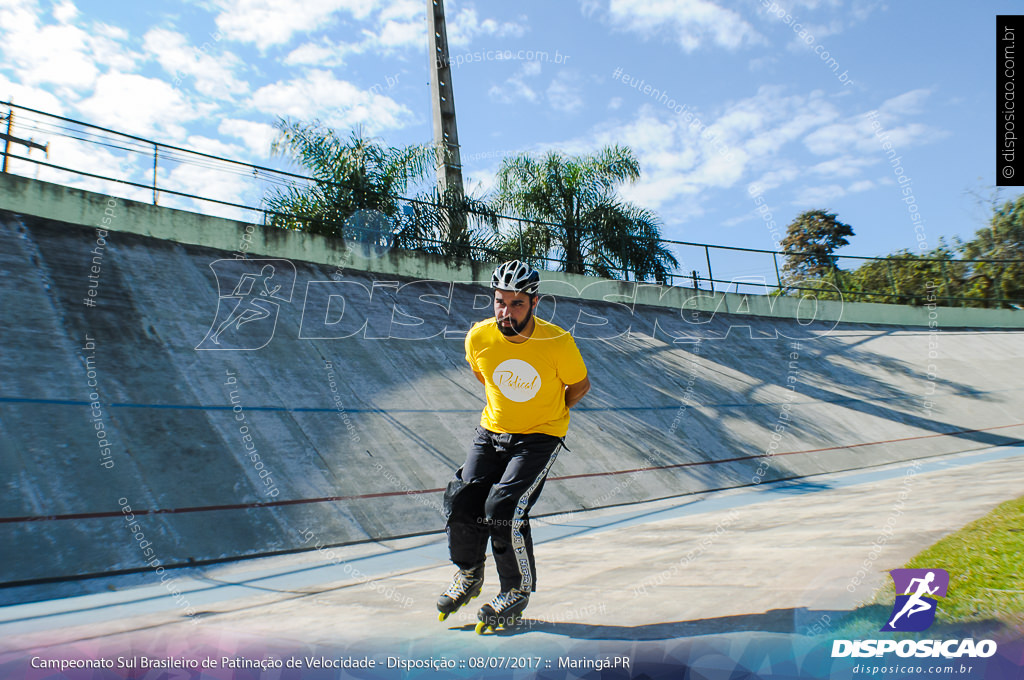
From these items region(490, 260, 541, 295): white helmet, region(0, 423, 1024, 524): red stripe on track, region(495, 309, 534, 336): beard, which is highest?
region(490, 260, 541, 295): white helmet

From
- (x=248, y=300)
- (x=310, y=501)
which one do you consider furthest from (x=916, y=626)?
(x=248, y=300)

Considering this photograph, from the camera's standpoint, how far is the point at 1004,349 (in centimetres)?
1819

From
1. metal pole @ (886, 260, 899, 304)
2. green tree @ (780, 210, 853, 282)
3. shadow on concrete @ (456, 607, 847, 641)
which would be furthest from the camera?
green tree @ (780, 210, 853, 282)

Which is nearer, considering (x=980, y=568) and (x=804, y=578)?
(x=980, y=568)

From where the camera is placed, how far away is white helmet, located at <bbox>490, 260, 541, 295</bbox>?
340 centimetres

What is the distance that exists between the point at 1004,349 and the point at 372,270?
1833 centimetres

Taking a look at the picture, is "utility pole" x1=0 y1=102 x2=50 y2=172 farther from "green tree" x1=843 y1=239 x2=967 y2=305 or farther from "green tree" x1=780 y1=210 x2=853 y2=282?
"green tree" x1=780 y1=210 x2=853 y2=282

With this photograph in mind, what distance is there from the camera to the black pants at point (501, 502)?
3260 millimetres

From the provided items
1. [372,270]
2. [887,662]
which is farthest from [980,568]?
Result: [372,270]

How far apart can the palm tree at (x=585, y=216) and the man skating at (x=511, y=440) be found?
41.4 ft

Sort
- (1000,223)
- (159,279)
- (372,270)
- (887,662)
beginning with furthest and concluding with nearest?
(1000,223) < (372,270) < (159,279) < (887,662)

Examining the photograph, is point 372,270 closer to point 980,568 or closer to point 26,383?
point 26,383

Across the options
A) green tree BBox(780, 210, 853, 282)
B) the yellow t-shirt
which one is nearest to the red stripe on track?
the yellow t-shirt

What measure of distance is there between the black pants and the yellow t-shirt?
0.08 meters
